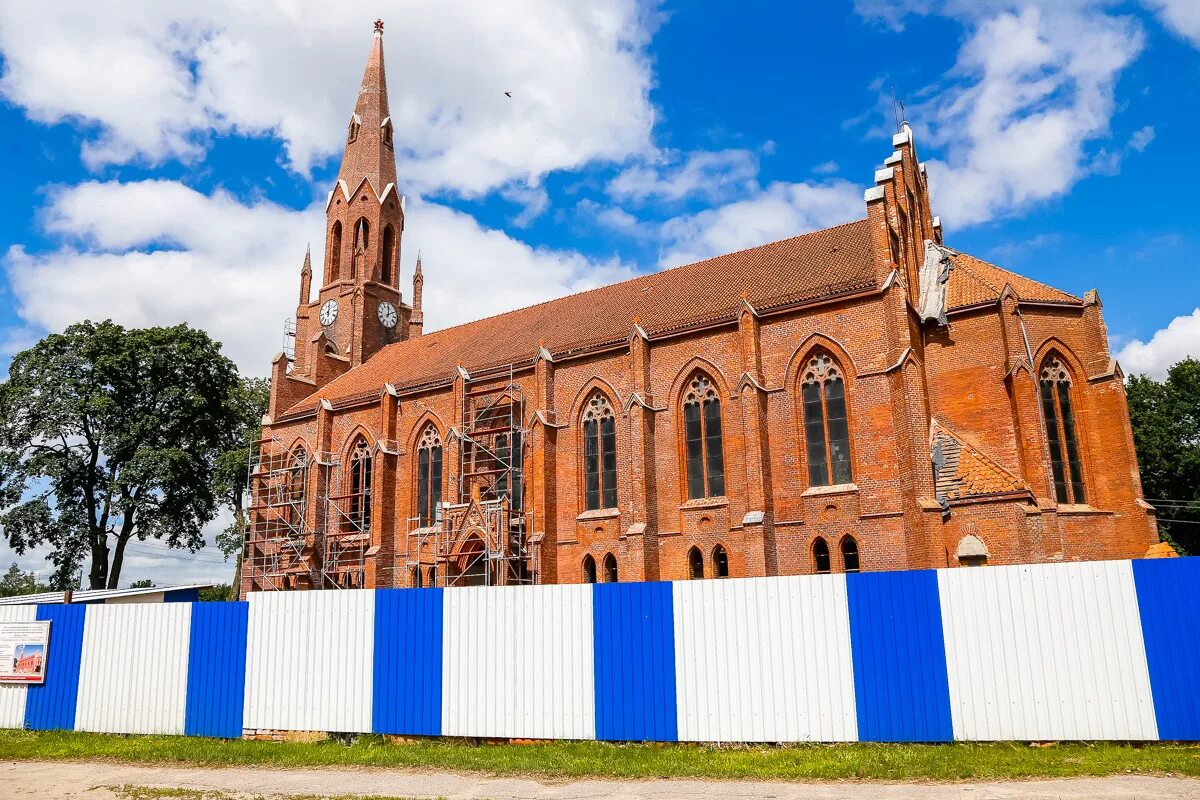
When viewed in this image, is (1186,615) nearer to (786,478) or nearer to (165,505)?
(786,478)

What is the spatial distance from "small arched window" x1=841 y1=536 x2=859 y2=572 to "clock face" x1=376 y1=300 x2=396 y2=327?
26223mm

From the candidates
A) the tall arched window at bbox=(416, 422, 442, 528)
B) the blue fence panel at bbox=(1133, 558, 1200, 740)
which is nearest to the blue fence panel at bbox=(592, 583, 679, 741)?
the blue fence panel at bbox=(1133, 558, 1200, 740)

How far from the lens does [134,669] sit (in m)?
15.5

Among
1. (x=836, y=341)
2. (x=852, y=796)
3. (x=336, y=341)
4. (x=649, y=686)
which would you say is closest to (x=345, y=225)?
(x=336, y=341)

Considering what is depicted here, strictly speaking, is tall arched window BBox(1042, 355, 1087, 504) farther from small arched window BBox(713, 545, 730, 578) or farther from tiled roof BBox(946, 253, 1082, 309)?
small arched window BBox(713, 545, 730, 578)

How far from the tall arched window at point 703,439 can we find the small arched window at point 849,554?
12.0ft

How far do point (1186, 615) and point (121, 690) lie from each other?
17200 millimetres

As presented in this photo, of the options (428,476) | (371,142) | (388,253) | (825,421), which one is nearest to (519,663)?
(825,421)

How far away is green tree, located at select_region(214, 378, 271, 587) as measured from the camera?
39688 millimetres

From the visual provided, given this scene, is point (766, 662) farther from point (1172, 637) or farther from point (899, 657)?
point (1172, 637)

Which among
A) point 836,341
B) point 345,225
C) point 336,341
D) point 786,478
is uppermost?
point 345,225

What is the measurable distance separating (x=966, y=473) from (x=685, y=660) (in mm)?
10626

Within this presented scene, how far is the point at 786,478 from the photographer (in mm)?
22047

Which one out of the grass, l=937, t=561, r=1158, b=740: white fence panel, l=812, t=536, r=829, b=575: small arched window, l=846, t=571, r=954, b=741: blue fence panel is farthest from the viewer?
l=812, t=536, r=829, b=575: small arched window
